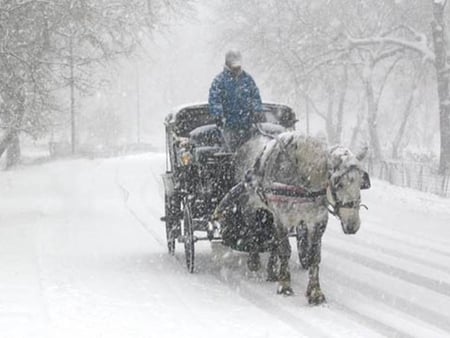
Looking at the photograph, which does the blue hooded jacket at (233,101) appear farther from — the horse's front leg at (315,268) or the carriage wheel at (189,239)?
the horse's front leg at (315,268)

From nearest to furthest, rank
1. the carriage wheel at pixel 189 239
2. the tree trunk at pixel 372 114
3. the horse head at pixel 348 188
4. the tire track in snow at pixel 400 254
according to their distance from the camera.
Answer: the horse head at pixel 348 188
the carriage wheel at pixel 189 239
the tire track in snow at pixel 400 254
the tree trunk at pixel 372 114

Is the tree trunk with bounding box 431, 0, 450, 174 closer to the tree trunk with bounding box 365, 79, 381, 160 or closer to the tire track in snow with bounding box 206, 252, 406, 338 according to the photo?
the tree trunk with bounding box 365, 79, 381, 160

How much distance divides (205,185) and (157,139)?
7905 cm

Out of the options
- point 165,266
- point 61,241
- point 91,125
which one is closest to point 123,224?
point 61,241

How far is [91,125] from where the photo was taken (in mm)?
67312

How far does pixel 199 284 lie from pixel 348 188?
2.58m

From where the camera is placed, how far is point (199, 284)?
8641 millimetres

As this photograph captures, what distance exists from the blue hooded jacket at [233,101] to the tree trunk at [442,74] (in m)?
15.9

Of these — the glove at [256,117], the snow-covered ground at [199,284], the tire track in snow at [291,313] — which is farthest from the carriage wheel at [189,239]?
the glove at [256,117]

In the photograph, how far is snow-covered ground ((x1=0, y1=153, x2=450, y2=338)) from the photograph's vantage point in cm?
659

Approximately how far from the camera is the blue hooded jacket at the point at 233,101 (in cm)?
891

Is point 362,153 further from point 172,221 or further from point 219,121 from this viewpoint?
point 172,221

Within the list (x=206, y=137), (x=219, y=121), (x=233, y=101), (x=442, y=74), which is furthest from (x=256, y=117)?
(x=442, y=74)

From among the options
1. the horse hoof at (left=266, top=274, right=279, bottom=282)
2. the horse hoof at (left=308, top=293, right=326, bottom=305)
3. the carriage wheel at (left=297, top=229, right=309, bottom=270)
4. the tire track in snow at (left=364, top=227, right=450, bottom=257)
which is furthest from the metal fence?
the horse hoof at (left=308, top=293, right=326, bottom=305)
